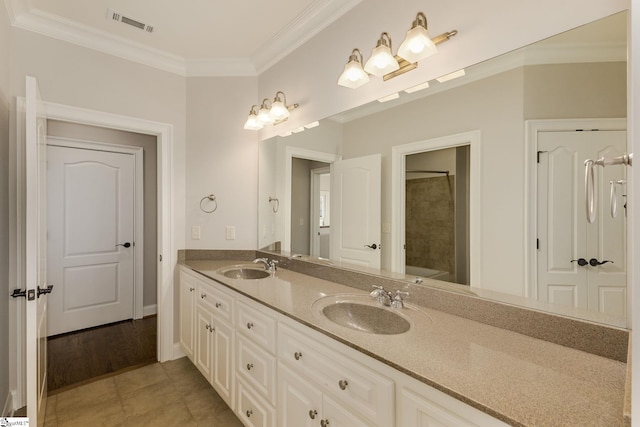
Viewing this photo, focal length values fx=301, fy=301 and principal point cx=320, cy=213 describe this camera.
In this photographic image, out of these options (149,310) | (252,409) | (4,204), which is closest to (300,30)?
(4,204)

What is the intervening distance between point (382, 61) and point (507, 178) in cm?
81

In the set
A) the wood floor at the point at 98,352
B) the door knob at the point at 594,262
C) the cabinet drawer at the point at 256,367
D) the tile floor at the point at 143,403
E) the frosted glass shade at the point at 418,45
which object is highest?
the frosted glass shade at the point at 418,45

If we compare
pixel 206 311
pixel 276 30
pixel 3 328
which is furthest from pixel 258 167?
pixel 3 328

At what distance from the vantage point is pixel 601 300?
1043 mm

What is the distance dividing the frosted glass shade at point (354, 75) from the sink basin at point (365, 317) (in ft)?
3.96

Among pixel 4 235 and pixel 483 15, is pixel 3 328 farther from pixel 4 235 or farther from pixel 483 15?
pixel 483 15

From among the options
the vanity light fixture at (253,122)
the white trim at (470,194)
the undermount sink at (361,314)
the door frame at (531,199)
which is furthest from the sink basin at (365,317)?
the vanity light fixture at (253,122)

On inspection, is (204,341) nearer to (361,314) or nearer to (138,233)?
(361,314)

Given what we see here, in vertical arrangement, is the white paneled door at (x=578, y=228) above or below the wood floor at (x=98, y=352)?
above

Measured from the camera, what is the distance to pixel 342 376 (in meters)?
1.07

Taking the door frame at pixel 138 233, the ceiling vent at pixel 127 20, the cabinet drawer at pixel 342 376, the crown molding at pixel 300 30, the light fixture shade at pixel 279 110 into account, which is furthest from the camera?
the door frame at pixel 138 233

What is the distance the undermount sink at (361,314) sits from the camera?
53.1 inches

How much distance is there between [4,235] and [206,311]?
4.09 ft

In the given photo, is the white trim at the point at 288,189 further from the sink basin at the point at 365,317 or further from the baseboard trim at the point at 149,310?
the baseboard trim at the point at 149,310
